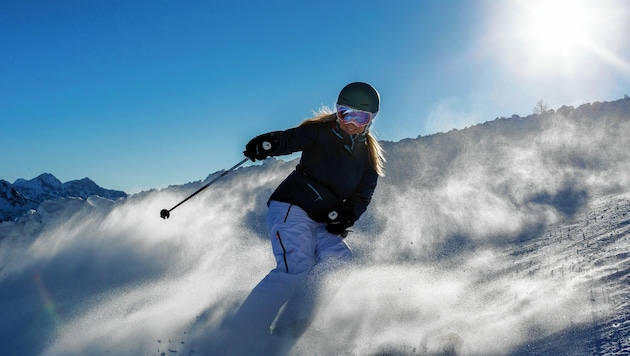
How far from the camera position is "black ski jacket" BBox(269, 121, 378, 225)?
152 inches

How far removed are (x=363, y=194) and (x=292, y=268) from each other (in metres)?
0.91

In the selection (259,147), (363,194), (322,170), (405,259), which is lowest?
(405,259)

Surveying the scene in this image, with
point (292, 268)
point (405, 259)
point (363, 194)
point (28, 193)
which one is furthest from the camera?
point (28, 193)

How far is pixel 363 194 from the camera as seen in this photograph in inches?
161

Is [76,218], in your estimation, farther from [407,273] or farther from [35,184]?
[35,184]

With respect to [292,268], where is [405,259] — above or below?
below

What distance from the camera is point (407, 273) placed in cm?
446

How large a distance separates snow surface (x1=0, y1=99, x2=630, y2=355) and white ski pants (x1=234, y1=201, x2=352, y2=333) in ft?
0.43

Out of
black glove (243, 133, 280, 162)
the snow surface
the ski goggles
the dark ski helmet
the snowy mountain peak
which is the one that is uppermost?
the snowy mountain peak

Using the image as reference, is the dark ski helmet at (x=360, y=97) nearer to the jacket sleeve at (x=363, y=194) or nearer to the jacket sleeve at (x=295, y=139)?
the jacket sleeve at (x=295, y=139)

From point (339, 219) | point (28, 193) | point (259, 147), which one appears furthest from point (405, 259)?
point (28, 193)

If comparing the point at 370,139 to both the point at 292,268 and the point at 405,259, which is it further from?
the point at 405,259

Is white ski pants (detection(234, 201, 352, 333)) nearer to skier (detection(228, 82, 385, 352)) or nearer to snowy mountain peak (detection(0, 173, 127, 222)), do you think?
skier (detection(228, 82, 385, 352))

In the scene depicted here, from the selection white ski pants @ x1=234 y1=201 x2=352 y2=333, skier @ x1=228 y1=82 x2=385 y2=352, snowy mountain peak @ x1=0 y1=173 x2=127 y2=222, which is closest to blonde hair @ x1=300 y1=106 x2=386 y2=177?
skier @ x1=228 y1=82 x2=385 y2=352
